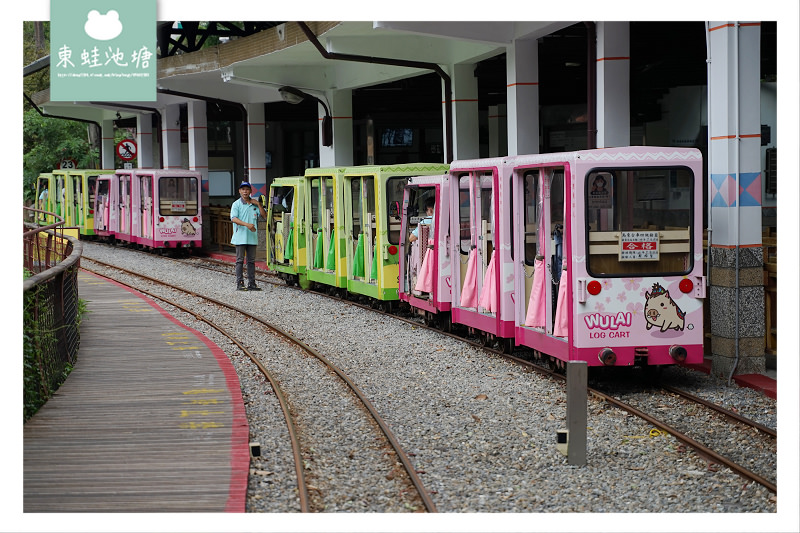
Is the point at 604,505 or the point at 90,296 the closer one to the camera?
the point at 604,505

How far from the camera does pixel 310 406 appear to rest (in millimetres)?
10508

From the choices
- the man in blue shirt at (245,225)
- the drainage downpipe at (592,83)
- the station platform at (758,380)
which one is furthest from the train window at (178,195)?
the station platform at (758,380)

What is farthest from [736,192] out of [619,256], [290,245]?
[290,245]

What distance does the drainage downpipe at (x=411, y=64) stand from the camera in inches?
780

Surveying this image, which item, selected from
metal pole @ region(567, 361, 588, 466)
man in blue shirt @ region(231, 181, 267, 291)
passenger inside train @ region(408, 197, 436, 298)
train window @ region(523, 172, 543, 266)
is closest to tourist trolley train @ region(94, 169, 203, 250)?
man in blue shirt @ region(231, 181, 267, 291)

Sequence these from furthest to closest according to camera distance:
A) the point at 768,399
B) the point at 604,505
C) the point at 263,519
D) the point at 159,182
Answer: the point at 159,182 → the point at 768,399 → the point at 604,505 → the point at 263,519

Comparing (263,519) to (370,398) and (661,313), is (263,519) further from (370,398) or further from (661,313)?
(661,313)

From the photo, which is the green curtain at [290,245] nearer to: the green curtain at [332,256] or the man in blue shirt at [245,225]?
the man in blue shirt at [245,225]

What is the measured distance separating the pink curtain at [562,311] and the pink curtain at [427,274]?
393 centimetres

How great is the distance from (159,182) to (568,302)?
19.5 meters

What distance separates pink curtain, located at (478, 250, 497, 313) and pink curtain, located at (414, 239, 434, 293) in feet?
5.83

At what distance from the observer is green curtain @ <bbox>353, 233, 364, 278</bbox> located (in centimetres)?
1734
